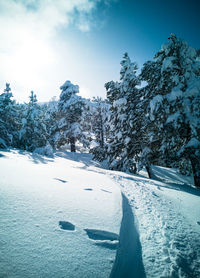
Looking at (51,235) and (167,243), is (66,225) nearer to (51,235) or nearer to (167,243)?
(51,235)

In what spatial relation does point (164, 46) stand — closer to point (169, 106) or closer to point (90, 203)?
point (169, 106)

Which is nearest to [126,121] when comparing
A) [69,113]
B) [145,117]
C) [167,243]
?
[145,117]

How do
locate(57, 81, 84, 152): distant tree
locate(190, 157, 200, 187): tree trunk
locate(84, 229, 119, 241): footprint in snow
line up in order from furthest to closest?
locate(57, 81, 84, 152): distant tree < locate(190, 157, 200, 187): tree trunk < locate(84, 229, 119, 241): footprint in snow

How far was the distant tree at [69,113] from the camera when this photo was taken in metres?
18.9

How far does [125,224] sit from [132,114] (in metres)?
10.7

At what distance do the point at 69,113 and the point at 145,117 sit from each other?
38.1ft

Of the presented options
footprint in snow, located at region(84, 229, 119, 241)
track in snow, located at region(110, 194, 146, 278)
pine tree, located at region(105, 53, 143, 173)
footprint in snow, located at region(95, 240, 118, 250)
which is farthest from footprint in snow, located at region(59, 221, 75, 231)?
pine tree, located at region(105, 53, 143, 173)

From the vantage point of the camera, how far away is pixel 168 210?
375cm

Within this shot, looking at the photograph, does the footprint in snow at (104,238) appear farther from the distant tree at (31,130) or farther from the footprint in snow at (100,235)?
the distant tree at (31,130)

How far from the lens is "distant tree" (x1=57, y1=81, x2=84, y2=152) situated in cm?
1886

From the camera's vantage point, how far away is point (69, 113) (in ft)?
63.2

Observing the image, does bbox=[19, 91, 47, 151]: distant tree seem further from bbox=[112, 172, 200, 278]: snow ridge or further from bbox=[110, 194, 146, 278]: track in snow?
bbox=[110, 194, 146, 278]: track in snow

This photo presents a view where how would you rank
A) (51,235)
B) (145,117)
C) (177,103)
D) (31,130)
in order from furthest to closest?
(31,130), (145,117), (177,103), (51,235)

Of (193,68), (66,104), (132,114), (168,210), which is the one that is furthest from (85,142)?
(168,210)
